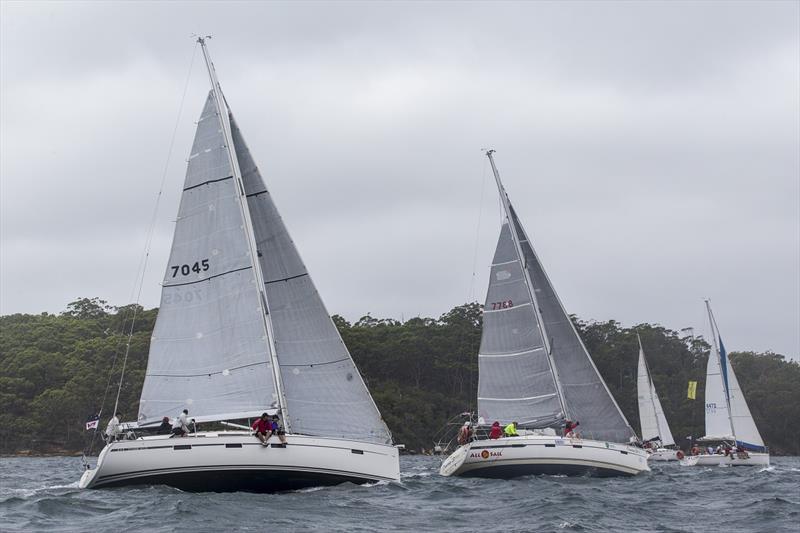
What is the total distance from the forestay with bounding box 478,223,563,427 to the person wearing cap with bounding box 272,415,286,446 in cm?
1293

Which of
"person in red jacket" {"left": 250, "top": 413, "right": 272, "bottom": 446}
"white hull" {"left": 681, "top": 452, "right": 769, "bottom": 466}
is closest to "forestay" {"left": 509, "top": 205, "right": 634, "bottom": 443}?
"person in red jacket" {"left": 250, "top": 413, "right": 272, "bottom": 446}

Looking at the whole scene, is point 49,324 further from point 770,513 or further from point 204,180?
point 770,513

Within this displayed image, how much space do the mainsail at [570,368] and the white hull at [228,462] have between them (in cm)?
1301

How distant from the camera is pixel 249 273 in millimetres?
25688

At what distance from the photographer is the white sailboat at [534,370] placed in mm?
34906

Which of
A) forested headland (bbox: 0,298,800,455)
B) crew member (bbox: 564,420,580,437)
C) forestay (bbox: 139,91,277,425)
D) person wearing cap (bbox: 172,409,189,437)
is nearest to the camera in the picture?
person wearing cap (bbox: 172,409,189,437)

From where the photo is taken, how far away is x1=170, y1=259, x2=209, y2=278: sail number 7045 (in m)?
26.0

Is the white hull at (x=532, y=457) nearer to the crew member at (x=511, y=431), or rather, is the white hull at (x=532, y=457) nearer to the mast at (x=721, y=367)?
the crew member at (x=511, y=431)

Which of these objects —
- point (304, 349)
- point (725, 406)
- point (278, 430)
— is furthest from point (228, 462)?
point (725, 406)

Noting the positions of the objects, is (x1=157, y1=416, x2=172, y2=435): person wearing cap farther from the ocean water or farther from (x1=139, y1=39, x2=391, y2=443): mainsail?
the ocean water

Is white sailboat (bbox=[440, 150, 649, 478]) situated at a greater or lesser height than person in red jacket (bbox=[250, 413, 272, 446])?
greater

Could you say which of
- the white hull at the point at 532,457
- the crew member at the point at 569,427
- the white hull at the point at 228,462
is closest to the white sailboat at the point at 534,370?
the white hull at the point at 532,457

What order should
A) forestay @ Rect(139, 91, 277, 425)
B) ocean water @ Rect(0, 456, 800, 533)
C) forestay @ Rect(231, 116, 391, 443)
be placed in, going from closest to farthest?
1. ocean water @ Rect(0, 456, 800, 533)
2. forestay @ Rect(139, 91, 277, 425)
3. forestay @ Rect(231, 116, 391, 443)

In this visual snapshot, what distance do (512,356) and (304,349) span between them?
1188 cm
